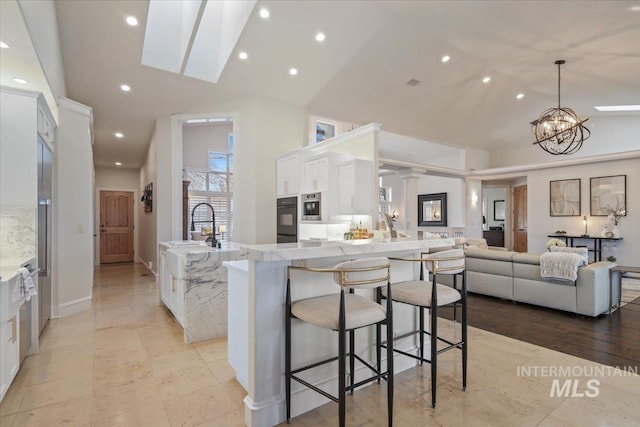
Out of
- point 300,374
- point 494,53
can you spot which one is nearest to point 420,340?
point 300,374

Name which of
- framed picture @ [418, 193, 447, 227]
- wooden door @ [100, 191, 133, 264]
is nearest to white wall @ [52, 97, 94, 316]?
wooden door @ [100, 191, 133, 264]

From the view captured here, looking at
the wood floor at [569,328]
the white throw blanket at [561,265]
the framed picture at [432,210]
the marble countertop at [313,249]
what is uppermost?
the framed picture at [432,210]

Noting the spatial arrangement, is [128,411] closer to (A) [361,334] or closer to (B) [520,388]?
(A) [361,334]

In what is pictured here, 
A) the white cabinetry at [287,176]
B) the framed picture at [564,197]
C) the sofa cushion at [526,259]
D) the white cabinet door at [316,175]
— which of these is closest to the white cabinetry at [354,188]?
the white cabinet door at [316,175]

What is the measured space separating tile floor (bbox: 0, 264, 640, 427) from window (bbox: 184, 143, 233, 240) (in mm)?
5100

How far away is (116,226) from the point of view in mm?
9062

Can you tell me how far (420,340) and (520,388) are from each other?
75cm

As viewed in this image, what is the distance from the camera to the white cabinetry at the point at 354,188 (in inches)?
186

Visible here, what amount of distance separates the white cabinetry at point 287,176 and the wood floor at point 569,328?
123 inches

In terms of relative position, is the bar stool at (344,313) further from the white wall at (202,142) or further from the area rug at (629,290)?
the white wall at (202,142)

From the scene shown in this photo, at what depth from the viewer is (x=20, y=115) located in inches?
118

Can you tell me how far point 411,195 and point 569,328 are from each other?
555 centimetres

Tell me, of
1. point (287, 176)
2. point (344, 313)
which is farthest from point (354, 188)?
point (344, 313)

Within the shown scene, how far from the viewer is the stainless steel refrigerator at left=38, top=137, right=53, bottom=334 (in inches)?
126
